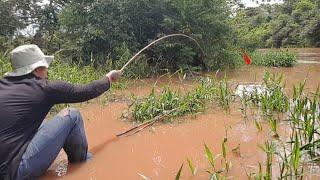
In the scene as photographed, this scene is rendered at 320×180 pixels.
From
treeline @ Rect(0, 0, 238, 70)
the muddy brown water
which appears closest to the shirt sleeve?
the muddy brown water

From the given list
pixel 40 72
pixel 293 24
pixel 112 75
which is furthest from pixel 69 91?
pixel 293 24

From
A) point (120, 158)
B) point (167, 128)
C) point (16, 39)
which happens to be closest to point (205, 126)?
point (167, 128)

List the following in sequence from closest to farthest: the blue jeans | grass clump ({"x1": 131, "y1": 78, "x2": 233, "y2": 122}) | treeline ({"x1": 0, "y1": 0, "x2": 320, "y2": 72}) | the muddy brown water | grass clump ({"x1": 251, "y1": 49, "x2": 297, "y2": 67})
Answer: the blue jeans, the muddy brown water, grass clump ({"x1": 131, "y1": 78, "x2": 233, "y2": 122}), treeline ({"x1": 0, "y1": 0, "x2": 320, "y2": 72}), grass clump ({"x1": 251, "y1": 49, "x2": 297, "y2": 67})

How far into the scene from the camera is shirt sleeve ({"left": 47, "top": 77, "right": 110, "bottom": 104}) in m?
2.93

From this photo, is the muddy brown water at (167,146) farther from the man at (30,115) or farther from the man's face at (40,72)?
the man's face at (40,72)

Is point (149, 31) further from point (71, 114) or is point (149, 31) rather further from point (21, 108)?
point (21, 108)

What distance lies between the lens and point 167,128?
453 cm

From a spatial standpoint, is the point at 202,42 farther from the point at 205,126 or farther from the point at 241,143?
the point at 241,143

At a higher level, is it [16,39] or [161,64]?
[16,39]

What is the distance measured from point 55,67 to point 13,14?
30.0ft

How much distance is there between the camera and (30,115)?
9.34ft

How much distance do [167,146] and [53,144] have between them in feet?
3.99

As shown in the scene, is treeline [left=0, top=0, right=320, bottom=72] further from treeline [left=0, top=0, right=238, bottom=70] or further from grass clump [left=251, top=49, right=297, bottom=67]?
grass clump [left=251, top=49, right=297, bottom=67]

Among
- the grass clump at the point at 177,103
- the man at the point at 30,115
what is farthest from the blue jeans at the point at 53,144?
the grass clump at the point at 177,103
